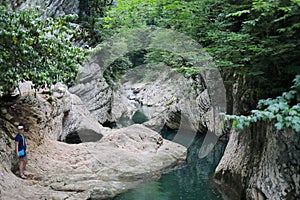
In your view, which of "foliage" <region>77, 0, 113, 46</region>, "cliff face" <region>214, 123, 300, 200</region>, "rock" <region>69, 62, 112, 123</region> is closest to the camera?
"cliff face" <region>214, 123, 300, 200</region>

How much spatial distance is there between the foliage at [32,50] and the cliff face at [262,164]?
4260 millimetres

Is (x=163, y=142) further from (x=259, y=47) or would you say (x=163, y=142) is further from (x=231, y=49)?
(x=259, y=47)

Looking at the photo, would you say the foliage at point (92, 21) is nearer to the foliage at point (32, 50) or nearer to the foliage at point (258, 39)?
the foliage at point (258, 39)

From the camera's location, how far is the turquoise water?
25.4ft

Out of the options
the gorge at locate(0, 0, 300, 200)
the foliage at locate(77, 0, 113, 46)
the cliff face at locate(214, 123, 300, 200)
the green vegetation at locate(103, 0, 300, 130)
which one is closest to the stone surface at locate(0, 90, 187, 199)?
the gorge at locate(0, 0, 300, 200)

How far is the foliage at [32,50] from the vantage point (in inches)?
A: 182

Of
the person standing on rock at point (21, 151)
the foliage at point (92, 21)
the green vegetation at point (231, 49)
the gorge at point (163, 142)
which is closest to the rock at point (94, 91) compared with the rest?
the gorge at point (163, 142)

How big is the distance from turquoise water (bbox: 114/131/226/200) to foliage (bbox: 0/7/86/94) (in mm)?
3787

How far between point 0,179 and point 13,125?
2368mm

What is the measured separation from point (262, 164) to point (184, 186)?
3600mm

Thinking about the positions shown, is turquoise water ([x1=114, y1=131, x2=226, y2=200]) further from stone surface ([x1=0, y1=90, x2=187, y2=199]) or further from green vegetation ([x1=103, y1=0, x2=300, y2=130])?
green vegetation ([x1=103, y1=0, x2=300, y2=130])

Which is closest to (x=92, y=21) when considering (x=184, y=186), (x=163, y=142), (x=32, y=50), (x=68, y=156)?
(x=163, y=142)

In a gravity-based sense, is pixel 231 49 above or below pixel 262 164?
above

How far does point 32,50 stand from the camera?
502 cm
